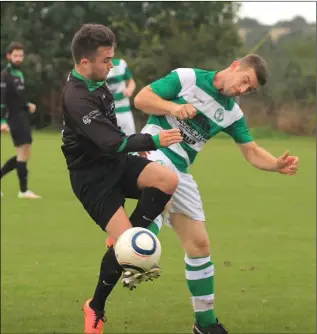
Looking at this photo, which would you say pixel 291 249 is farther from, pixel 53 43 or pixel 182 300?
pixel 53 43

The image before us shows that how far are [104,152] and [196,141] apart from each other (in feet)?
4.04

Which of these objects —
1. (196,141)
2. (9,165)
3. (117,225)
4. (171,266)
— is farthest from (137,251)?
(9,165)

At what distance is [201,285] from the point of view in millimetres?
6867

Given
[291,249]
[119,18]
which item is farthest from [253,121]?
[291,249]

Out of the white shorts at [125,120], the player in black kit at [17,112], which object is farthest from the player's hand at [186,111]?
the player in black kit at [17,112]

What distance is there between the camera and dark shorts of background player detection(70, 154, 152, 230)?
573 centimetres

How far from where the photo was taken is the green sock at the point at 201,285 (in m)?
6.78

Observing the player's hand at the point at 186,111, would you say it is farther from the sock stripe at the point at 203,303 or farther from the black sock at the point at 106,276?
the sock stripe at the point at 203,303

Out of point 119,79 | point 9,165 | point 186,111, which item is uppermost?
point 186,111

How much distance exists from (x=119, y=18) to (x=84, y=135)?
34491mm

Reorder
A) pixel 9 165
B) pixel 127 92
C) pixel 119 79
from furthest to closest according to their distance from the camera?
1. pixel 9 165
2. pixel 119 79
3. pixel 127 92

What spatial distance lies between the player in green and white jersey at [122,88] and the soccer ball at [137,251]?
8.82m

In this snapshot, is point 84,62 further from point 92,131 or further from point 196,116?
point 196,116

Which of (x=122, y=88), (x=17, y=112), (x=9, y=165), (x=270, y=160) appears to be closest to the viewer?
(x=270, y=160)
